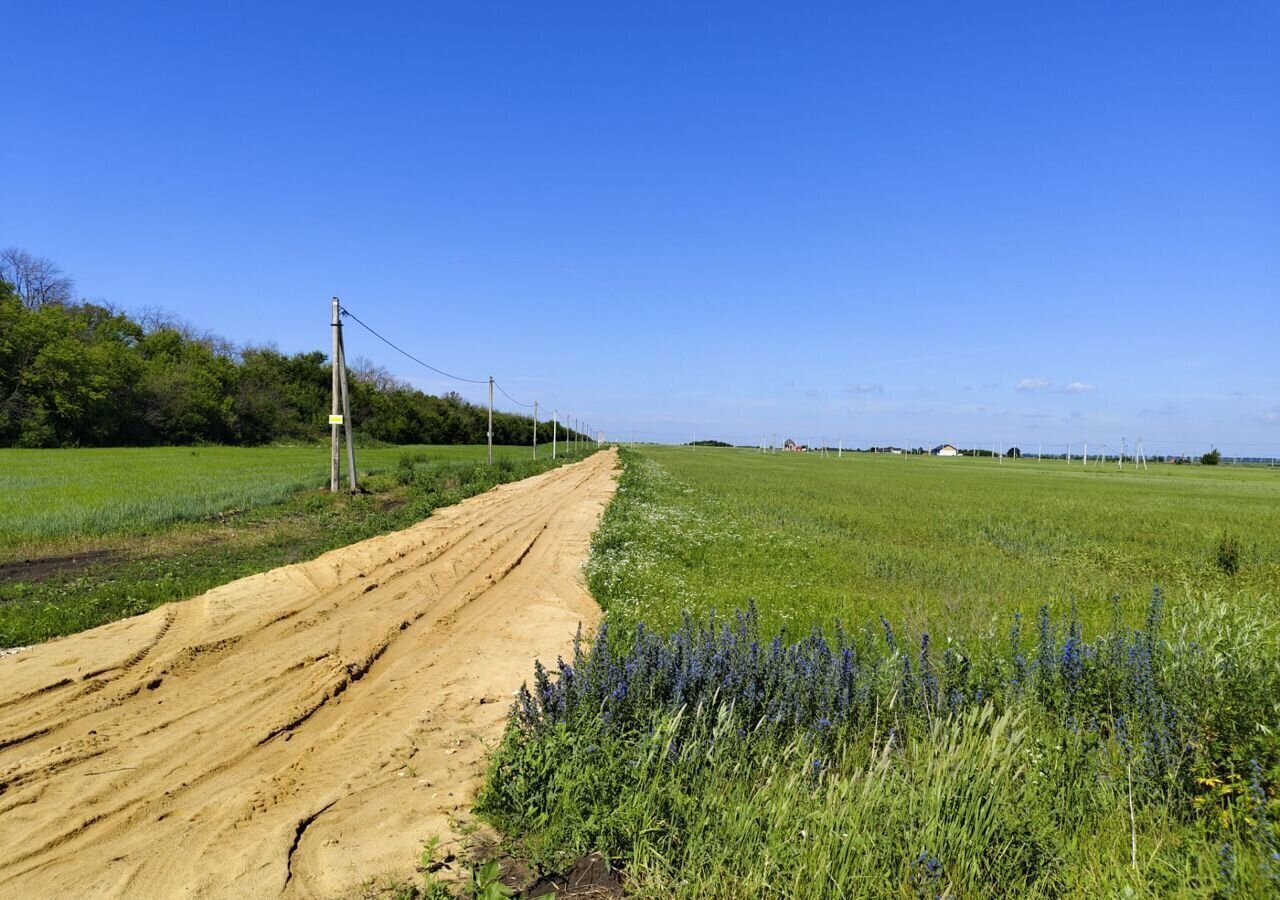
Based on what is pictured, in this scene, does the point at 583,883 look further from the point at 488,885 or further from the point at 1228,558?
the point at 1228,558

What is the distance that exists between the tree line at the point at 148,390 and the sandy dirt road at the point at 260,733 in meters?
54.1

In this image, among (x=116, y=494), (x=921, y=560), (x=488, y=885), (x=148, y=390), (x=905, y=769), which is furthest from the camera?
Result: (x=148, y=390)

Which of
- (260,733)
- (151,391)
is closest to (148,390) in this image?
(151,391)

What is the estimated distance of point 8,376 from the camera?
4669 centimetres

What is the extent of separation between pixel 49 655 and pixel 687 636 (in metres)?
6.71

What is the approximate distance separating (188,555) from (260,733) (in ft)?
28.9

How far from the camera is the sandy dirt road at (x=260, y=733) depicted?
347 centimetres

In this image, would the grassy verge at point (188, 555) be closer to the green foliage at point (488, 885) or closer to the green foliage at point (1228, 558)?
the green foliage at point (488, 885)

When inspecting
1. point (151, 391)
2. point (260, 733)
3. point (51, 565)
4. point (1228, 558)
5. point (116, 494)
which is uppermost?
point (151, 391)

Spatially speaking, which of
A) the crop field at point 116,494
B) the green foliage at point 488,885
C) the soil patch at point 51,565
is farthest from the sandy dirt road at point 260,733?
the crop field at point 116,494

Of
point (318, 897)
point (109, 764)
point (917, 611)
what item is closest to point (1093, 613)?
point (917, 611)

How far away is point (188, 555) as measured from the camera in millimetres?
12016

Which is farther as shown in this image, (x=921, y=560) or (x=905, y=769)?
(x=921, y=560)

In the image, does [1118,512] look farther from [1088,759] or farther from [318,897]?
[318,897]
